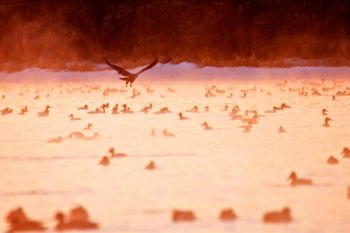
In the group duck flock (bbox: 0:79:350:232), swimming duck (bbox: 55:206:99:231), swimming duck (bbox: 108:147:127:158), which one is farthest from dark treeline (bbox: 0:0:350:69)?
swimming duck (bbox: 55:206:99:231)

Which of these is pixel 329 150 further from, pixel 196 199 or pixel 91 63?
pixel 91 63

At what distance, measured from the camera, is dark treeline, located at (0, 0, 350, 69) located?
34875 mm

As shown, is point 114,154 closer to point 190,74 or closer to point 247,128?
point 247,128

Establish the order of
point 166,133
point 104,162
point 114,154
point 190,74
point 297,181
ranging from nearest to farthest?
point 297,181
point 104,162
point 114,154
point 166,133
point 190,74

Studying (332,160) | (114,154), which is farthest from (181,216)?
(114,154)

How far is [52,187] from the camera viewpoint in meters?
8.23

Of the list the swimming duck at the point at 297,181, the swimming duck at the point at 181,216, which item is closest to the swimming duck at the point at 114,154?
the swimming duck at the point at 297,181

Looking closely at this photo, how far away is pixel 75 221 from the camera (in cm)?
639

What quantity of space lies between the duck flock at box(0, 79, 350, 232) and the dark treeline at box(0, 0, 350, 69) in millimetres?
8166

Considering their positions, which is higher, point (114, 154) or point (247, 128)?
point (247, 128)

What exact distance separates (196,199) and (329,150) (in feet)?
12.4

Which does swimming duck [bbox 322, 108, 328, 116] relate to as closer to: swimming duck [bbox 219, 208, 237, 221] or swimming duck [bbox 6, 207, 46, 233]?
swimming duck [bbox 219, 208, 237, 221]

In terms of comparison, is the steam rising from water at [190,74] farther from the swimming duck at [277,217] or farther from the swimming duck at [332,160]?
the swimming duck at [277,217]

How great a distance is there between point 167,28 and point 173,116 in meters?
20.9
